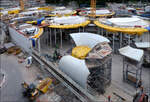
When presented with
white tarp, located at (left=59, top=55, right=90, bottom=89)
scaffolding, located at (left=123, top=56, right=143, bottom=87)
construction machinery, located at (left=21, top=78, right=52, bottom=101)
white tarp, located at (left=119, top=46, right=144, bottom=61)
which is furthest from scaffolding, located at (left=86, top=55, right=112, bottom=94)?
construction machinery, located at (left=21, top=78, right=52, bottom=101)

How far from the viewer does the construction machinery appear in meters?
17.6

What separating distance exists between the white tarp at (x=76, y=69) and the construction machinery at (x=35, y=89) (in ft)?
10.1

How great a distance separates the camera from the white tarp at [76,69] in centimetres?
1475

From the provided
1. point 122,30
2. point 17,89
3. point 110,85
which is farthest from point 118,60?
point 17,89

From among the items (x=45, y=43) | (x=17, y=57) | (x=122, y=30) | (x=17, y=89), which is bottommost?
(x=17, y=89)

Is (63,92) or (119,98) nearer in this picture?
(119,98)

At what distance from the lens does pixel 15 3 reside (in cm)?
10862

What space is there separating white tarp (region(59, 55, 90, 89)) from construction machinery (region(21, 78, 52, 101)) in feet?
10.1

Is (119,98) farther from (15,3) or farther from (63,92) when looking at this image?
(15,3)

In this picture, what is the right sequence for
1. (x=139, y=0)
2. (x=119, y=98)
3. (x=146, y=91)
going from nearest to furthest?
1. (x=119, y=98)
2. (x=146, y=91)
3. (x=139, y=0)

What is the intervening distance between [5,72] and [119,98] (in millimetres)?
18512

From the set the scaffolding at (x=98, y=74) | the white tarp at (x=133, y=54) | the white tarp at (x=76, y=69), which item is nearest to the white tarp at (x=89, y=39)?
the white tarp at (x=133, y=54)

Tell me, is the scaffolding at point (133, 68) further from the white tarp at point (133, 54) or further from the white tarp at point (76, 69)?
the white tarp at point (76, 69)

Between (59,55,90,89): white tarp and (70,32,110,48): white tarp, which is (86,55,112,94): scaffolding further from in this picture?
(70,32,110,48): white tarp
